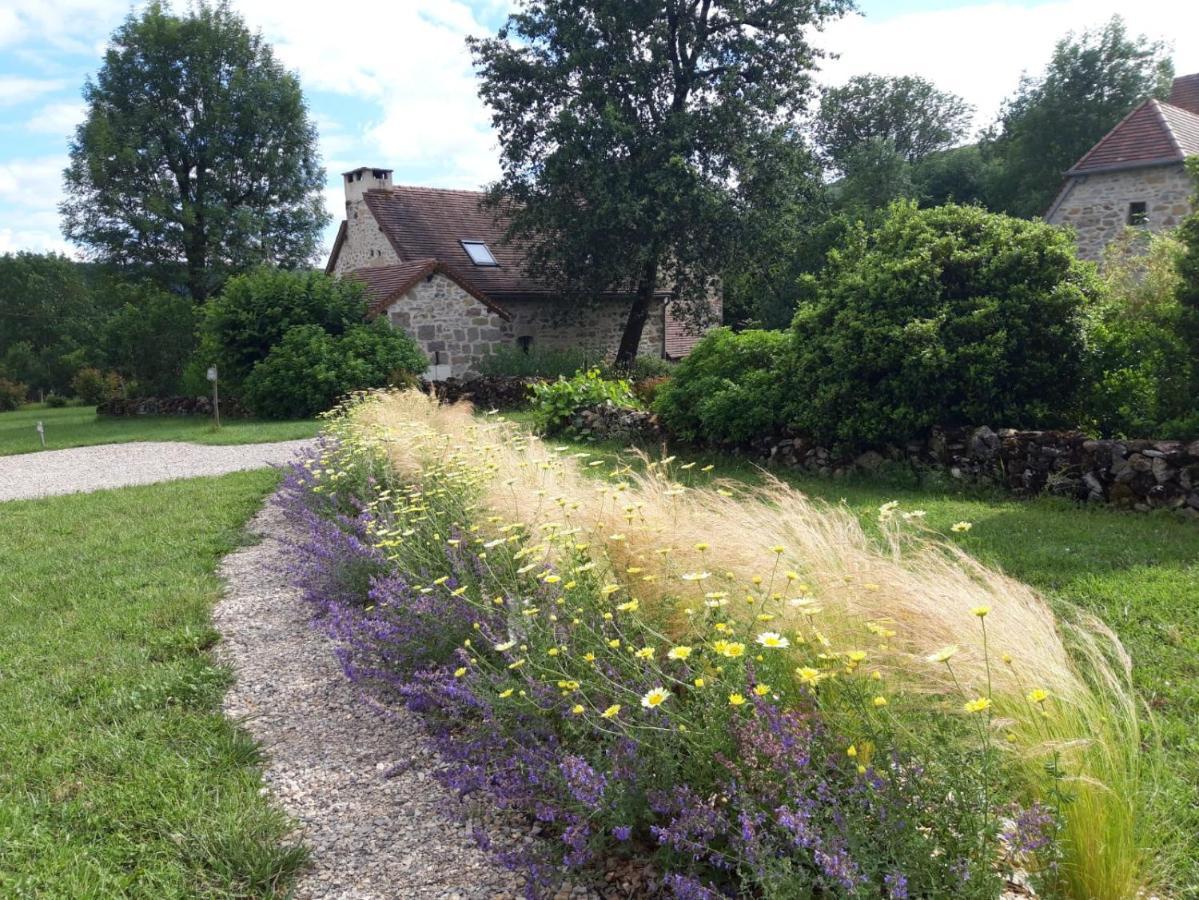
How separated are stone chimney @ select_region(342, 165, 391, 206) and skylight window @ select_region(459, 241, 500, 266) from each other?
3.07 meters

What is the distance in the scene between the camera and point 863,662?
264 centimetres

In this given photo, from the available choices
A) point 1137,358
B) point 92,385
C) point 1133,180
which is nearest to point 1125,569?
point 1137,358

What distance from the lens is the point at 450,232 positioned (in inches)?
998

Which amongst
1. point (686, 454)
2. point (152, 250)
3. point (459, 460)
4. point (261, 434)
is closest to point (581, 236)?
point (261, 434)

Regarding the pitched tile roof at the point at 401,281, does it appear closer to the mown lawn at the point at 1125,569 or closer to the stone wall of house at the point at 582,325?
the stone wall of house at the point at 582,325

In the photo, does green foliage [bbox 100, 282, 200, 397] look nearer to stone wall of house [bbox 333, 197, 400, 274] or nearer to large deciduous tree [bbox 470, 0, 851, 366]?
stone wall of house [bbox 333, 197, 400, 274]

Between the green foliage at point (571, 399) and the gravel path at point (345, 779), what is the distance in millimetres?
7772

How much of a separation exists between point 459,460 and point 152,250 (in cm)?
2687

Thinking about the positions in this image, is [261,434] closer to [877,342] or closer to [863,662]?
[877,342]

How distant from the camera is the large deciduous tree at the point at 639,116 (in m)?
19.0

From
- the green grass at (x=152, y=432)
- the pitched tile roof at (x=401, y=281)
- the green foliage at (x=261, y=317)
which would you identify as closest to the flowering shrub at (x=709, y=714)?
the green grass at (x=152, y=432)

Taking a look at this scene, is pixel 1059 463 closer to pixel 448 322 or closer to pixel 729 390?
pixel 729 390

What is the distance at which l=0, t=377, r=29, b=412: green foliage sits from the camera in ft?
130

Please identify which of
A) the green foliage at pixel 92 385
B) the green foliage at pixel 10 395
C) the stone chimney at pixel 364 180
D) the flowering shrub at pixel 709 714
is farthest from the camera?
the green foliage at pixel 10 395
